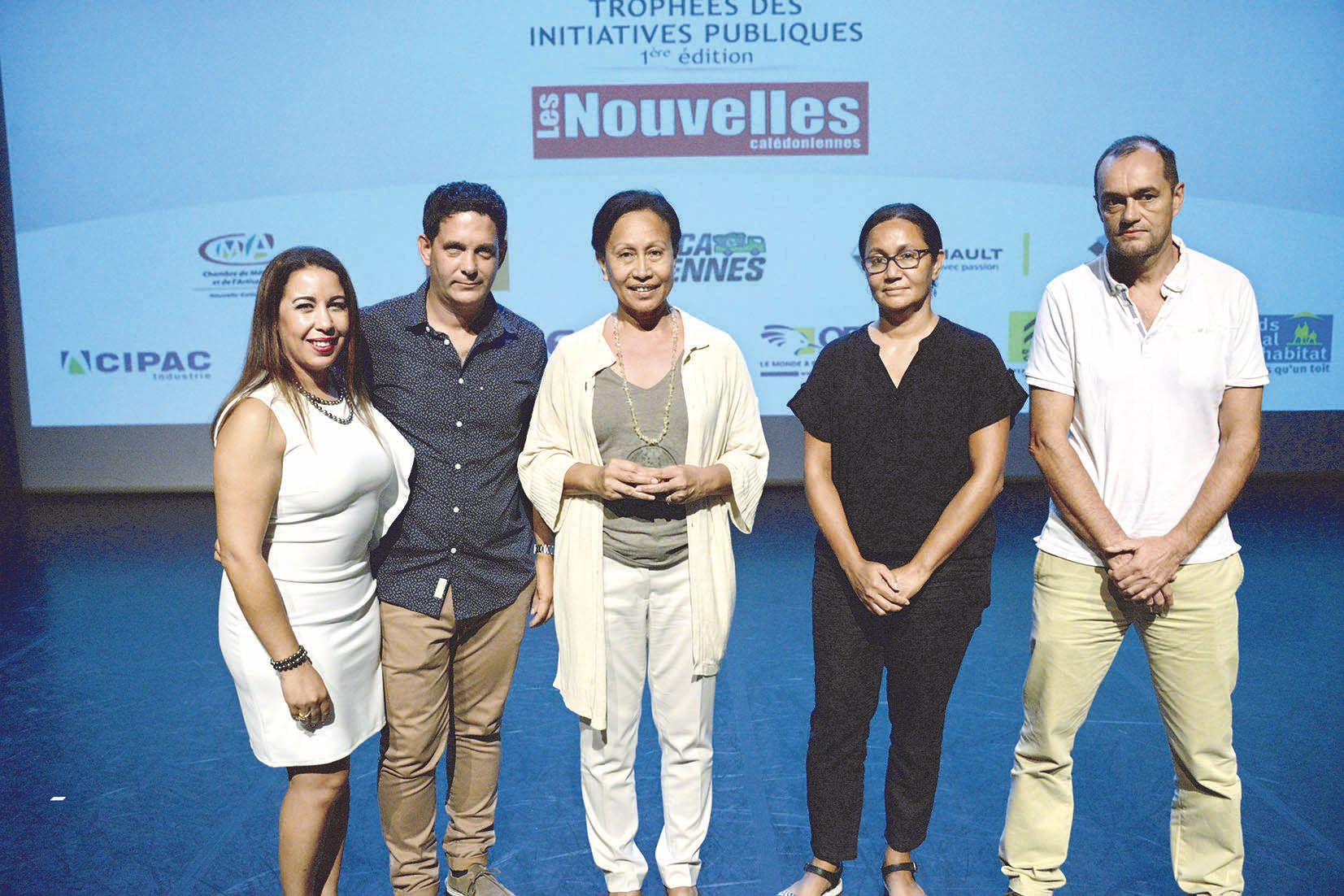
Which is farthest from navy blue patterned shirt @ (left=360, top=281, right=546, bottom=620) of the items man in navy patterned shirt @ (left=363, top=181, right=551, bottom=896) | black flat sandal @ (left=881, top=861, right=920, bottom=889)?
black flat sandal @ (left=881, top=861, right=920, bottom=889)

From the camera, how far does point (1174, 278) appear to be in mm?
1880

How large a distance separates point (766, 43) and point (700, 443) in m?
4.25

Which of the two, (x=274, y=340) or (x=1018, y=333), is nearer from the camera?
(x=274, y=340)

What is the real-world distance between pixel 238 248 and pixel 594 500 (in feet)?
15.9

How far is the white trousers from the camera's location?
203cm

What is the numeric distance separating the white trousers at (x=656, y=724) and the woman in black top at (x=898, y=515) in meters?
0.26

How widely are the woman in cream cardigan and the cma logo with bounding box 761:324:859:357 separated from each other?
3856mm

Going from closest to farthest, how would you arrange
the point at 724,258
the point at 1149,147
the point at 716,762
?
the point at 1149,147 < the point at 716,762 < the point at 724,258

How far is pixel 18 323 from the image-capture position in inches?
249

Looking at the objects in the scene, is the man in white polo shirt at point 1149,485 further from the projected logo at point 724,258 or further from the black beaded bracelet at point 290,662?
the projected logo at point 724,258

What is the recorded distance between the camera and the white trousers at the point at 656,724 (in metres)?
2.03

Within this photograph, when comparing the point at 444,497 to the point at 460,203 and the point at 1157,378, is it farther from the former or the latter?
the point at 1157,378

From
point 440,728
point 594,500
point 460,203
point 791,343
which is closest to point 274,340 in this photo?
point 460,203

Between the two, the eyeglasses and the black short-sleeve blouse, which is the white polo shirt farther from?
the eyeglasses
